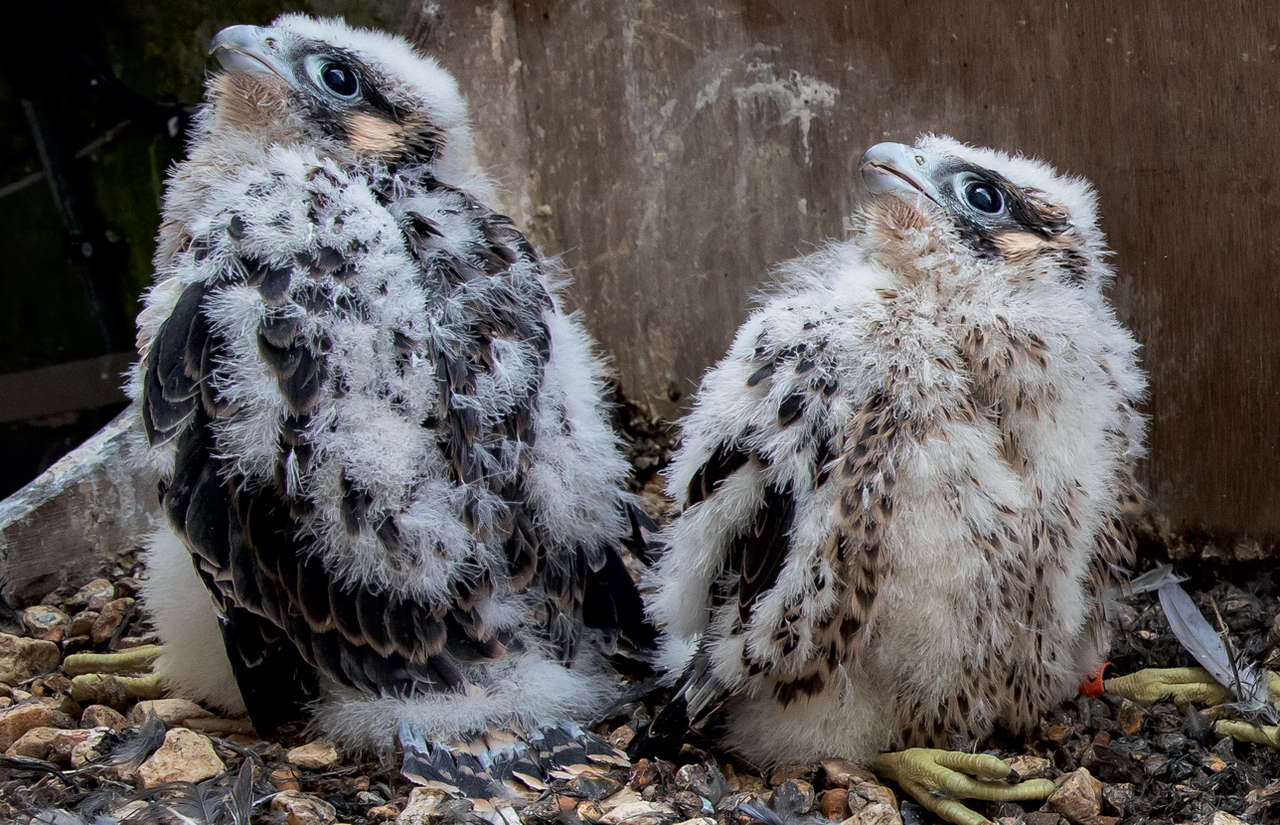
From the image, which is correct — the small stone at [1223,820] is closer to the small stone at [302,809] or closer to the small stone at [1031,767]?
the small stone at [1031,767]

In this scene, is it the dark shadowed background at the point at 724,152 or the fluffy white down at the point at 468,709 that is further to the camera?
the dark shadowed background at the point at 724,152

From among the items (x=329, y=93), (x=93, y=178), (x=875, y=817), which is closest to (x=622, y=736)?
(x=875, y=817)

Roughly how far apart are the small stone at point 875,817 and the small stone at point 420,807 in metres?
0.79

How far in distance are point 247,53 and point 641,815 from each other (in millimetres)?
1816

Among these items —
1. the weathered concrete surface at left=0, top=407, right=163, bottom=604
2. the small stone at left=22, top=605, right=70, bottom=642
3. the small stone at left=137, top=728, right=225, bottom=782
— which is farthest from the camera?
the weathered concrete surface at left=0, top=407, right=163, bottom=604

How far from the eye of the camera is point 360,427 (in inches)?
85.0

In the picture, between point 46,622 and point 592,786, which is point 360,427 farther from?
point 46,622

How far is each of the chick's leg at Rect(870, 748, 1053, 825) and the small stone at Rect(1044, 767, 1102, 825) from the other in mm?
23

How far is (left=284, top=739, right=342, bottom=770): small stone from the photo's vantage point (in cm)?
234

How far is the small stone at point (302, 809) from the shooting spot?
211 cm

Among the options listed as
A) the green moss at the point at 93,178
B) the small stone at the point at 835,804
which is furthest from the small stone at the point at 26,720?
the green moss at the point at 93,178

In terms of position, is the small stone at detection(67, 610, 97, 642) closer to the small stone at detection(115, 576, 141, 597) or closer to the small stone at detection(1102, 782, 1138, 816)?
the small stone at detection(115, 576, 141, 597)

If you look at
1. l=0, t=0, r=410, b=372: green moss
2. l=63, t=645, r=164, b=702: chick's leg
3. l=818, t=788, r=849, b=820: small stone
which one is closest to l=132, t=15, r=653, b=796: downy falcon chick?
l=63, t=645, r=164, b=702: chick's leg

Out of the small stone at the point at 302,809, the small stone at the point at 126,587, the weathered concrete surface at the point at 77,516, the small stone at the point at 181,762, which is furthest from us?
the small stone at the point at 126,587
